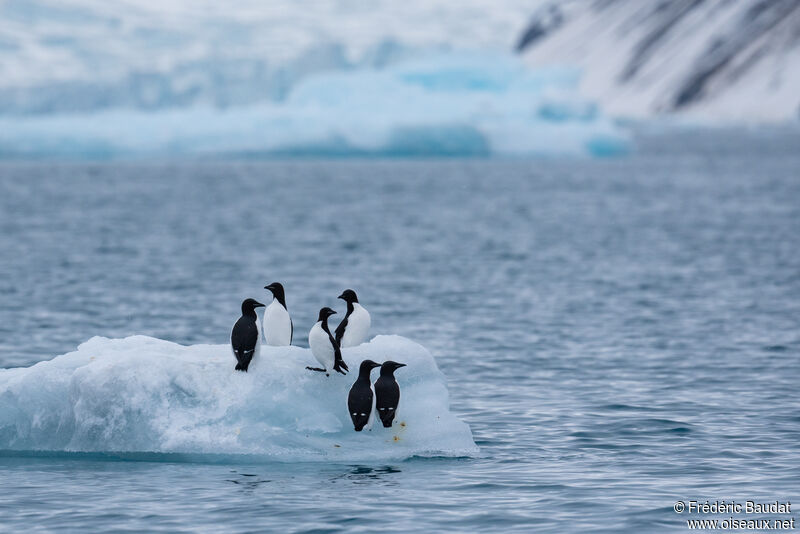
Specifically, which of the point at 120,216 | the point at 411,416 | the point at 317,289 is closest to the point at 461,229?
the point at 120,216

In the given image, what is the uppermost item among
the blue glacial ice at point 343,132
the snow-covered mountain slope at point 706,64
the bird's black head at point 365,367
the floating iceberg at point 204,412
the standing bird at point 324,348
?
the snow-covered mountain slope at point 706,64

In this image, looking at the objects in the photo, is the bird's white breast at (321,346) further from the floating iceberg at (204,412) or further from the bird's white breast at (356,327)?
the bird's white breast at (356,327)

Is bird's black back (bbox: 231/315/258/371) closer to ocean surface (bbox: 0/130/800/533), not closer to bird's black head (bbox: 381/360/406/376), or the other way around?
ocean surface (bbox: 0/130/800/533)

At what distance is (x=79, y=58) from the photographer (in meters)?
135

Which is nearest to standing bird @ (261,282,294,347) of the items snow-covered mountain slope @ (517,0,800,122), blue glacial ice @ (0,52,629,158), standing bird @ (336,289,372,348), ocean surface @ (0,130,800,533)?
standing bird @ (336,289,372,348)

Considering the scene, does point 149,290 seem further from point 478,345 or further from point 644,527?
point 644,527

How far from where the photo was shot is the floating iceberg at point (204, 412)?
1387 centimetres

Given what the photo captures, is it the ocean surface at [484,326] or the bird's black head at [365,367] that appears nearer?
the ocean surface at [484,326]

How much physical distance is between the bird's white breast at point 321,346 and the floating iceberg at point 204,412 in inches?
9.5

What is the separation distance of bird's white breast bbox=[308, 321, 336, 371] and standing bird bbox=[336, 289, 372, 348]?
1035 millimetres

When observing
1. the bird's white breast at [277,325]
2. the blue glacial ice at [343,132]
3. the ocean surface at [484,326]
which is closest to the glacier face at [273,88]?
the blue glacial ice at [343,132]

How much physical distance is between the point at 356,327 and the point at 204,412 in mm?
2222

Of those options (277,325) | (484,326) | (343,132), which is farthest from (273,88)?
(277,325)

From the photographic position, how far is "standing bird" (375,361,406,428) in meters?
13.7
